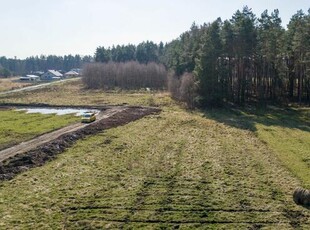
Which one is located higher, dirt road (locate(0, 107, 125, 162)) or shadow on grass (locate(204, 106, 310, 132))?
dirt road (locate(0, 107, 125, 162))

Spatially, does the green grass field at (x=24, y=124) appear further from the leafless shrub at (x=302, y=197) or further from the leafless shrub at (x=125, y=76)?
the leafless shrub at (x=125, y=76)

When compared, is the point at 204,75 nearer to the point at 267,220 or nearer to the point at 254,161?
the point at 254,161

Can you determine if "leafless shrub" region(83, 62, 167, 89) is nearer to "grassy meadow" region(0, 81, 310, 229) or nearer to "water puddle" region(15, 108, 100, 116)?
"water puddle" region(15, 108, 100, 116)

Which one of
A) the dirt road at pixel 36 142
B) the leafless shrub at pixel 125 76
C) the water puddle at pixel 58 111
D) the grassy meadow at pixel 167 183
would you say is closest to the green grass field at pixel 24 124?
the dirt road at pixel 36 142

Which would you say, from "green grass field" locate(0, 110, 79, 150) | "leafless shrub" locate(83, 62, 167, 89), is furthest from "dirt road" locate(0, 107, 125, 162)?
"leafless shrub" locate(83, 62, 167, 89)

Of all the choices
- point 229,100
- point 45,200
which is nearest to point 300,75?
point 229,100

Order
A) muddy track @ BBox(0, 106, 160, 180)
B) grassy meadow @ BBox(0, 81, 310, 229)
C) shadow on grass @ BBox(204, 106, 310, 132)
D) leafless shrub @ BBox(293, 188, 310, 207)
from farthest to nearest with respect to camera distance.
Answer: shadow on grass @ BBox(204, 106, 310, 132) < muddy track @ BBox(0, 106, 160, 180) < leafless shrub @ BBox(293, 188, 310, 207) < grassy meadow @ BBox(0, 81, 310, 229)
